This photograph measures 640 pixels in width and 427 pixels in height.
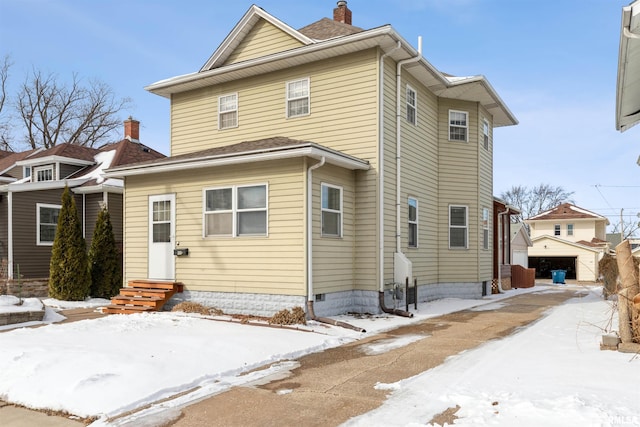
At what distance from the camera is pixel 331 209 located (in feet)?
36.7

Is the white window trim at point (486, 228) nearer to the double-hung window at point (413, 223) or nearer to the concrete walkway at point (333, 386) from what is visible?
the double-hung window at point (413, 223)

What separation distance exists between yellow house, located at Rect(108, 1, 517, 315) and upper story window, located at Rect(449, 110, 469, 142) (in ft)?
0.11

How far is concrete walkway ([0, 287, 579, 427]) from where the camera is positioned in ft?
15.6

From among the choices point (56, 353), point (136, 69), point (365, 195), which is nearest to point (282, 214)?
point (365, 195)

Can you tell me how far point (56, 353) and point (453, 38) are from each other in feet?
40.1

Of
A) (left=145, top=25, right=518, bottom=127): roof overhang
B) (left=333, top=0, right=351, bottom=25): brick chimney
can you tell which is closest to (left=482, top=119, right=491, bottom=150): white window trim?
(left=145, top=25, right=518, bottom=127): roof overhang

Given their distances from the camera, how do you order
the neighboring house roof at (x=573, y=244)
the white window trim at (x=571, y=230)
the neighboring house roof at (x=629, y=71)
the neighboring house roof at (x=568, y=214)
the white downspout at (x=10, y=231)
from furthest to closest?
1. the white window trim at (x=571, y=230)
2. the neighboring house roof at (x=568, y=214)
3. the neighboring house roof at (x=573, y=244)
4. the white downspout at (x=10, y=231)
5. the neighboring house roof at (x=629, y=71)

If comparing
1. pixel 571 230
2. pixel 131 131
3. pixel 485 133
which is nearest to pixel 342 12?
pixel 485 133

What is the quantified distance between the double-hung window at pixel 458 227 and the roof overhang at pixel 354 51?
3.56 metres

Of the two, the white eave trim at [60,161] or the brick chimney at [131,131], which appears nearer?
the white eave trim at [60,161]

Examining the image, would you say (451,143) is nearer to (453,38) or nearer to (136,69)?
(453,38)

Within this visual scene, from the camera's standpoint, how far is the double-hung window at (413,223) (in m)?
13.5

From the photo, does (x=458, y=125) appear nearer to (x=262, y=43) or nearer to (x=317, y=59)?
(x=317, y=59)

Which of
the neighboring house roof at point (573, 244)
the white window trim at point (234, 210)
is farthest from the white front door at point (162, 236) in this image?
the neighboring house roof at point (573, 244)
